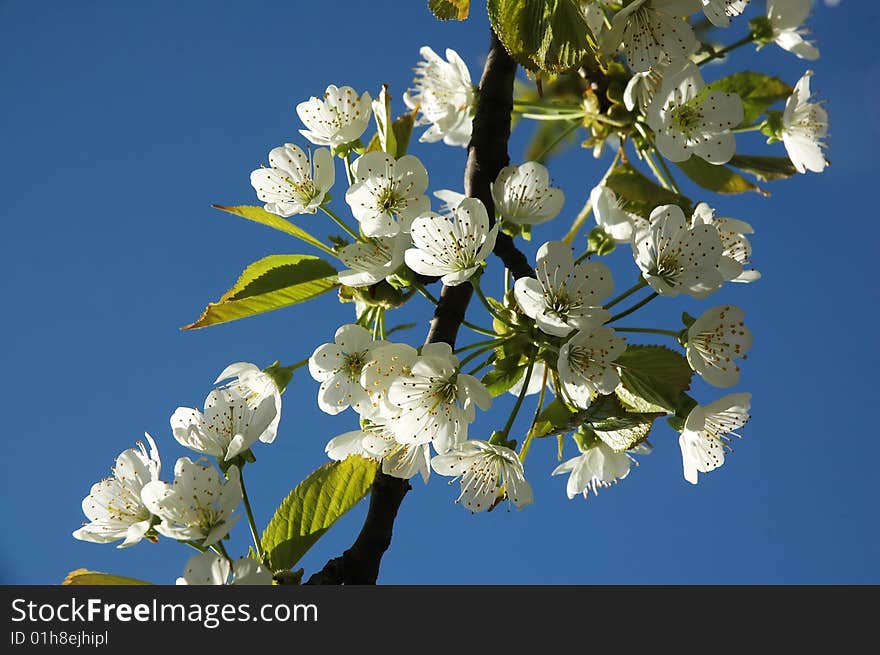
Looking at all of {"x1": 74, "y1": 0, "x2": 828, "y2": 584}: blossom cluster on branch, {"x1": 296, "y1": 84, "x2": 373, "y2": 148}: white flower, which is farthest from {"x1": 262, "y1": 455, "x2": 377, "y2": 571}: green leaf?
{"x1": 296, "y1": 84, "x2": 373, "y2": 148}: white flower

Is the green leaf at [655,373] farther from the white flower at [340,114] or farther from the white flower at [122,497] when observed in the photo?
the white flower at [122,497]

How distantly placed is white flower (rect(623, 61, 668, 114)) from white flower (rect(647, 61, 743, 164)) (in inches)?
1.9

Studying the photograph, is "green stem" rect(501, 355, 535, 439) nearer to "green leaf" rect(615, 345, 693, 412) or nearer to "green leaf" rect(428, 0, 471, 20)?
"green leaf" rect(615, 345, 693, 412)

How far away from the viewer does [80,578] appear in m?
1.01

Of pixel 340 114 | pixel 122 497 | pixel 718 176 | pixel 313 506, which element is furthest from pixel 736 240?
pixel 122 497

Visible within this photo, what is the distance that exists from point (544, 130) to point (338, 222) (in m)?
0.57

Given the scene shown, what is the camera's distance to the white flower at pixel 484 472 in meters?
1.08

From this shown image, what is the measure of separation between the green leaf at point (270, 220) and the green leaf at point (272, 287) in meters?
0.06

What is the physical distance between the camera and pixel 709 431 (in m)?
1.19

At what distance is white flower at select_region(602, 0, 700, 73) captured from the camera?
3.89ft

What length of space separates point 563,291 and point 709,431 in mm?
350

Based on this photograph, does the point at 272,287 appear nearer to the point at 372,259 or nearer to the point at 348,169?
the point at 372,259
